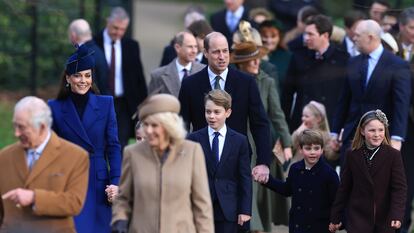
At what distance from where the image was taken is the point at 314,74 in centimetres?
1430

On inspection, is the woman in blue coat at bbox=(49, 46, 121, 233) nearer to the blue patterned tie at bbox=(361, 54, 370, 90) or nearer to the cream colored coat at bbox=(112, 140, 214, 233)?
the cream colored coat at bbox=(112, 140, 214, 233)

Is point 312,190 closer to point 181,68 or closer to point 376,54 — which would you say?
point 376,54

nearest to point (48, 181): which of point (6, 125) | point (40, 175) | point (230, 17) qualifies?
point (40, 175)

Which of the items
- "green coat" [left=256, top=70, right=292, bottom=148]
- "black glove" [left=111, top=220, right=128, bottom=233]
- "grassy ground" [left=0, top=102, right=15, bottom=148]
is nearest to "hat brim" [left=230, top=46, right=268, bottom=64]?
"green coat" [left=256, top=70, right=292, bottom=148]

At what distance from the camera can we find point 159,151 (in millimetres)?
8844

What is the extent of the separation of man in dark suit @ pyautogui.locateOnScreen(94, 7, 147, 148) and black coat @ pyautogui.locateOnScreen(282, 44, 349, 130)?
6.09 feet

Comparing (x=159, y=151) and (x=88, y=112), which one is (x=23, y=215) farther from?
(x=88, y=112)

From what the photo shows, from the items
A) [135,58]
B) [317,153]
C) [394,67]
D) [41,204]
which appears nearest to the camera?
[41,204]

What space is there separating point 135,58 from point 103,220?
528cm

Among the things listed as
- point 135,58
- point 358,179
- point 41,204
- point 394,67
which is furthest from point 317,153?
point 135,58

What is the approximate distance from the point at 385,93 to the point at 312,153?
5.40 ft

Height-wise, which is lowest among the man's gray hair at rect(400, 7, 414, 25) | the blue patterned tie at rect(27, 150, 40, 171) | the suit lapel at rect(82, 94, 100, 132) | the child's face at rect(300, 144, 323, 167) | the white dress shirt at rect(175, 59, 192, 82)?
the child's face at rect(300, 144, 323, 167)

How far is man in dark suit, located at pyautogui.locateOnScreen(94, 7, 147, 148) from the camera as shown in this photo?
15.2 meters

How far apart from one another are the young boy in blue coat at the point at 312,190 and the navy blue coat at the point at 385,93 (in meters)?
1.43
